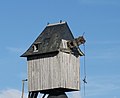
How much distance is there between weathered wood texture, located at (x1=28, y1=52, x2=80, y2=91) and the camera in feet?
177

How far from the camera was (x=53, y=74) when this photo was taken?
5406 cm

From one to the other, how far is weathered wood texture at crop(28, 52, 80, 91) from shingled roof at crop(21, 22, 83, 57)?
572 mm

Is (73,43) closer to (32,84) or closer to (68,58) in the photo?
(68,58)

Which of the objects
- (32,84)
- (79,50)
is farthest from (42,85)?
(79,50)

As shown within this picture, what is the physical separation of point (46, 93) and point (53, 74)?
2214mm

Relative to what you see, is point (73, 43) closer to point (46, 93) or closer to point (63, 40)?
point (63, 40)

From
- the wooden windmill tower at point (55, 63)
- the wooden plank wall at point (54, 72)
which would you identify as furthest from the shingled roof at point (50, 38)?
the wooden plank wall at point (54, 72)

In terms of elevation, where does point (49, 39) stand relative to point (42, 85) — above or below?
above

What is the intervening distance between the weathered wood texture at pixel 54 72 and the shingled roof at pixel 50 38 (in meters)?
0.57

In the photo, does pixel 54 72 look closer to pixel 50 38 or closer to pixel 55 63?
pixel 55 63

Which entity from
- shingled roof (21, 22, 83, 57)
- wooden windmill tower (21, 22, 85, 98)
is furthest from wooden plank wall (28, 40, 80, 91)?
shingled roof (21, 22, 83, 57)

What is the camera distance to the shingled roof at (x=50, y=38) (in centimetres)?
5506

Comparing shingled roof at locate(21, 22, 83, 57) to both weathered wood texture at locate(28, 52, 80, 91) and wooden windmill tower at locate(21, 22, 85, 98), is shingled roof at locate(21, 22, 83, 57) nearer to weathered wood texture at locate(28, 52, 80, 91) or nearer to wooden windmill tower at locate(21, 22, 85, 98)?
wooden windmill tower at locate(21, 22, 85, 98)

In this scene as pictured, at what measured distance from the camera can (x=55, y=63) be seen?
54.2 meters
